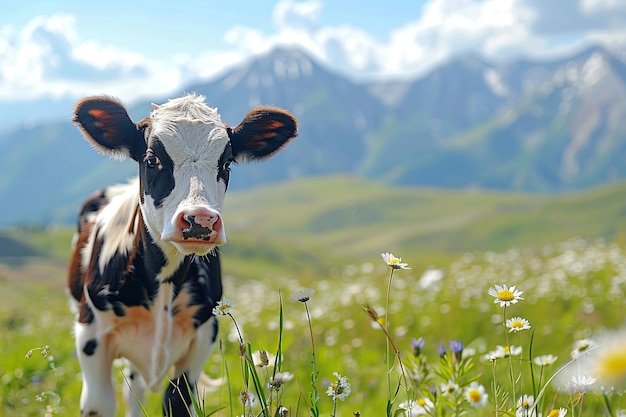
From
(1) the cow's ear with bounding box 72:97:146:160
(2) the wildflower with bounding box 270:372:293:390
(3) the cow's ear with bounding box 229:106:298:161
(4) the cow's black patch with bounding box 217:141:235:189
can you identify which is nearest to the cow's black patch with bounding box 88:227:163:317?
(1) the cow's ear with bounding box 72:97:146:160

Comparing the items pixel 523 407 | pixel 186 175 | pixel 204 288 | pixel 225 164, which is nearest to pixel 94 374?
pixel 204 288

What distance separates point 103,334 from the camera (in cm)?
480

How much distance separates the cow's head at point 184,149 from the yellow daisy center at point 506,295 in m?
1.58

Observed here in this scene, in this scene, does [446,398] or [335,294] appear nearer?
[446,398]

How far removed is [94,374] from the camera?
475 cm

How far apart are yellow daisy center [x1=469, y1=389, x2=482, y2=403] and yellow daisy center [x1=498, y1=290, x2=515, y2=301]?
43 centimetres

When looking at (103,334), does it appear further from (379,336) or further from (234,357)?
(379,336)

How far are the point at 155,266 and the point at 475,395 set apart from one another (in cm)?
270

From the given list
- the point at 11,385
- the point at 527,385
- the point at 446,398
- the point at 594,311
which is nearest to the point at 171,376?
the point at 11,385

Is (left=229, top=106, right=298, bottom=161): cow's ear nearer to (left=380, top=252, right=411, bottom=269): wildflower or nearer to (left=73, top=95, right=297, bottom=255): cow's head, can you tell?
(left=73, top=95, right=297, bottom=255): cow's head

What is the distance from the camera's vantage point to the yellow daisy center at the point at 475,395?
291cm

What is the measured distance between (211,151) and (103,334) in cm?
160

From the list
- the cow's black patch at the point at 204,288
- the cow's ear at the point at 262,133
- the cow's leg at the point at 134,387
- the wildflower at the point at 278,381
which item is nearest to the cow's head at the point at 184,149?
the cow's ear at the point at 262,133

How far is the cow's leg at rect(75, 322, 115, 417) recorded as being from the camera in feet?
15.3
